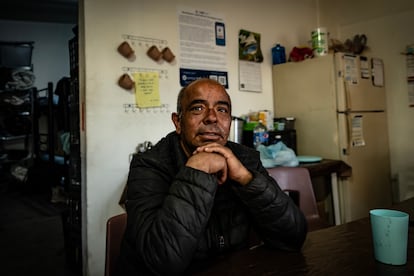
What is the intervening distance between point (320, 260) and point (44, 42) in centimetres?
597

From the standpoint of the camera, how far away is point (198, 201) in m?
0.78

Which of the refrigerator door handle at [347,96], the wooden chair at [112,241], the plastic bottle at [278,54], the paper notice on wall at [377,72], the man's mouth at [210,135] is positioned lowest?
the wooden chair at [112,241]

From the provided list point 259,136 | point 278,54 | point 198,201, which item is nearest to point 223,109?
point 198,201

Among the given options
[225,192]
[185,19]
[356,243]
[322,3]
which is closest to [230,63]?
[185,19]

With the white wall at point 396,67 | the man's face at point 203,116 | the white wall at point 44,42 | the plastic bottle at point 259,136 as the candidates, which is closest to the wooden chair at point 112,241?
the man's face at point 203,116

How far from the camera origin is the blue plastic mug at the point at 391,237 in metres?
0.69

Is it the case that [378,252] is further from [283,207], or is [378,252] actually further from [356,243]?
A: [283,207]

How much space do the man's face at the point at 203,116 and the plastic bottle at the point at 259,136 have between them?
1391mm

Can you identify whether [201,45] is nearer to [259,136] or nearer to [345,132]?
[259,136]

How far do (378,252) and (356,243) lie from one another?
131mm

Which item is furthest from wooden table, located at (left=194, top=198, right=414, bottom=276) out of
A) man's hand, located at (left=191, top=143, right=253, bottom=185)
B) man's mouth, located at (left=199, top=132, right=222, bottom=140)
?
man's mouth, located at (left=199, top=132, right=222, bottom=140)

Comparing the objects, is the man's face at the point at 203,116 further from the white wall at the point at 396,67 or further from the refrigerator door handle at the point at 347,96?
the white wall at the point at 396,67

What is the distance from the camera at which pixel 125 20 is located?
2.02 metres

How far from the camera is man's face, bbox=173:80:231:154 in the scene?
1.00 meters
